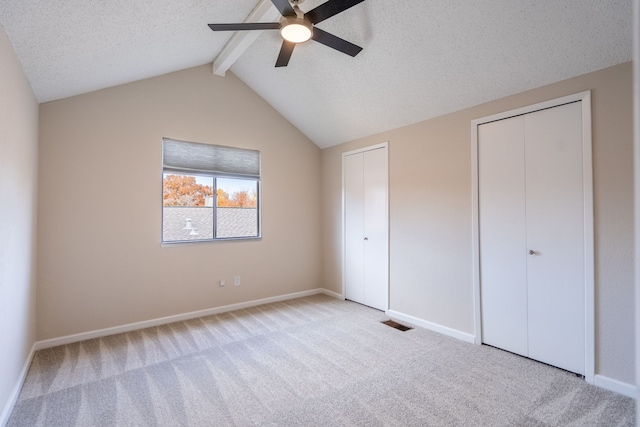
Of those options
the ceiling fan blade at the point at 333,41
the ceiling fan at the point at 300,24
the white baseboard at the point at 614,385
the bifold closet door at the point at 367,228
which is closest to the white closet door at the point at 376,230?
the bifold closet door at the point at 367,228

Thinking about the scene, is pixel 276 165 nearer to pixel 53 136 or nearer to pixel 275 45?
pixel 275 45

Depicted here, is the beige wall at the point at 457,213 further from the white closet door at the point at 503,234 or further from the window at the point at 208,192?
the window at the point at 208,192

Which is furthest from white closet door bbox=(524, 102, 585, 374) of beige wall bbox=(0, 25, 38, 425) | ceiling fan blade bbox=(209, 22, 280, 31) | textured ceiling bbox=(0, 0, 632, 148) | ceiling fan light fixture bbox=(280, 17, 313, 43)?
beige wall bbox=(0, 25, 38, 425)

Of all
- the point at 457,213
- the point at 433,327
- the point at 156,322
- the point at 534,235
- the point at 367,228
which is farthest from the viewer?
the point at 367,228

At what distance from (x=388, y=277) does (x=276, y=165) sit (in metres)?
2.32

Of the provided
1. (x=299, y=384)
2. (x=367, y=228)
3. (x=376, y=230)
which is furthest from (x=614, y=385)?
(x=367, y=228)

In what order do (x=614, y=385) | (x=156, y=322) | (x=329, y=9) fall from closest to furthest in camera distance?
(x=329, y=9), (x=614, y=385), (x=156, y=322)

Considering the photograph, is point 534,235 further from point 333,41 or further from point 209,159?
point 209,159

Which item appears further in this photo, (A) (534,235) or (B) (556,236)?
(A) (534,235)

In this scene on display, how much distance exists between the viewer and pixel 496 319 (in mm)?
2947

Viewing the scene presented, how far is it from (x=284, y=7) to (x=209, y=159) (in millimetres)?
2434

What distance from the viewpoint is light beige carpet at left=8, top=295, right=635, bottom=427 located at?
1.95 meters

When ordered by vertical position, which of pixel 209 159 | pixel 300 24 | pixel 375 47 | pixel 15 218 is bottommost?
pixel 15 218

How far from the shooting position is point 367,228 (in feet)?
14.2
